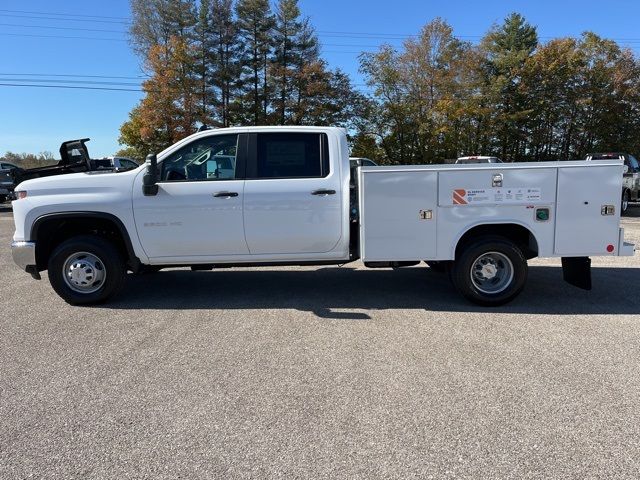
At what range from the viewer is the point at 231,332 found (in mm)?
5102

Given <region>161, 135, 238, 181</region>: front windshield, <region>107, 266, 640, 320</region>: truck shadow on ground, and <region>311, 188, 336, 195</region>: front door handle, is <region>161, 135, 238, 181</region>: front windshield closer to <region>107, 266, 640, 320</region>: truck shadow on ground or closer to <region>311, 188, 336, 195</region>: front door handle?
<region>311, 188, 336, 195</region>: front door handle

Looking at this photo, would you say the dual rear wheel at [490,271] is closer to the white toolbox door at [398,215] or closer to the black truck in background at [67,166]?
the white toolbox door at [398,215]

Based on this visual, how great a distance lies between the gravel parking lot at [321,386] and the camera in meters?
2.88

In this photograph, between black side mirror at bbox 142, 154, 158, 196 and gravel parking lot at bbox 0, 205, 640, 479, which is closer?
gravel parking lot at bbox 0, 205, 640, 479

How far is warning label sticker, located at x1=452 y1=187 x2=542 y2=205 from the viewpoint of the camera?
5621 mm

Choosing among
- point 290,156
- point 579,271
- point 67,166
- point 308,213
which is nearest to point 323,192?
point 308,213

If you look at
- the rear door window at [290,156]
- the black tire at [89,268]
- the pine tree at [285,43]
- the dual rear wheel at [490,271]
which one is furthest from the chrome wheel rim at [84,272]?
the pine tree at [285,43]

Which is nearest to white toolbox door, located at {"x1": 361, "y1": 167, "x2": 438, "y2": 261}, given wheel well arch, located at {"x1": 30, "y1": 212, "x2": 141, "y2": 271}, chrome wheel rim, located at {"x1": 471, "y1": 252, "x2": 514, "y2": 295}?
chrome wheel rim, located at {"x1": 471, "y1": 252, "x2": 514, "y2": 295}

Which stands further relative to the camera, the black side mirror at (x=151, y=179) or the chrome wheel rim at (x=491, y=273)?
the chrome wheel rim at (x=491, y=273)

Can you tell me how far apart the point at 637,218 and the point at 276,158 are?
52.2ft

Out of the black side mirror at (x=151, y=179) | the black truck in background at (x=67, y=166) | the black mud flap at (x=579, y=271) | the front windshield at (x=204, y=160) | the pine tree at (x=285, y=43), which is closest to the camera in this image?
the black side mirror at (x=151, y=179)

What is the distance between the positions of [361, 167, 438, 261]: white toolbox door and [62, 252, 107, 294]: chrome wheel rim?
3220 millimetres

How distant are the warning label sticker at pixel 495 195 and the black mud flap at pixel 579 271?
112cm

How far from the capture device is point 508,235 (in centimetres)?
599
